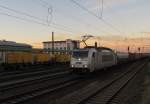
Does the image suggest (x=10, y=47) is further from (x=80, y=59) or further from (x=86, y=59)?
(x=86, y=59)

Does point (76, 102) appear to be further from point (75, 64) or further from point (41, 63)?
point (41, 63)

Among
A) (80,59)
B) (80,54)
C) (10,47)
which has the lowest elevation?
(80,59)

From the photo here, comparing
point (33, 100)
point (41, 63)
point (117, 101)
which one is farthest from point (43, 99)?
point (41, 63)

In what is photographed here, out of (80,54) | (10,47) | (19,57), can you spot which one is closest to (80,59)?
(80,54)

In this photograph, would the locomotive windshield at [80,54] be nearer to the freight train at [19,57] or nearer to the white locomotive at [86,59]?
the white locomotive at [86,59]

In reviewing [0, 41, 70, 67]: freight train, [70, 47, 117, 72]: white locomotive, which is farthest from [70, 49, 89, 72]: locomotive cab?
[0, 41, 70, 67]: freight train

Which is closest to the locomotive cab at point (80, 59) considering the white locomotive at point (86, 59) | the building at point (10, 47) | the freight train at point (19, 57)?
the white locomotive at point (86, 59)

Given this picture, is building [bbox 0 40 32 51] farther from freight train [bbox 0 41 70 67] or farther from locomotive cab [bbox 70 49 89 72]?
locomotive cab [bbox 70 49 89 72]

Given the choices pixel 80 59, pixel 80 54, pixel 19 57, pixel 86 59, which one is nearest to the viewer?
pixel 86 59

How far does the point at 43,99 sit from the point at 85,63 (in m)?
11.7

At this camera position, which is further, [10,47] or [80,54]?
[10,47]

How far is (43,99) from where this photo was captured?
44.4ft

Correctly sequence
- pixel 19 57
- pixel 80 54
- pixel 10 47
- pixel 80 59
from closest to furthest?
pixel 80 59 < pixel 80 54 < pixel 19 57 < pixel 10 47

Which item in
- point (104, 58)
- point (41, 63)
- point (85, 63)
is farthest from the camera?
point (41, 63)
